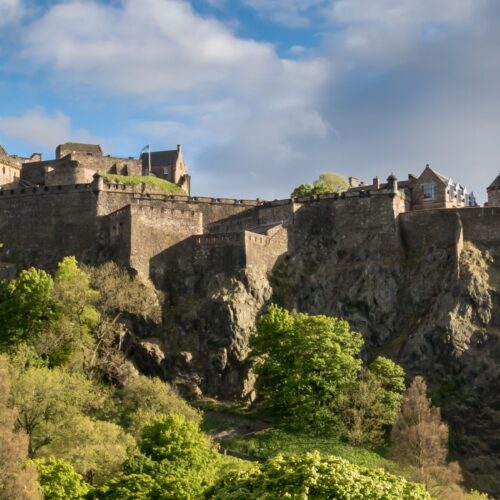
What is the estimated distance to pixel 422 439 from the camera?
62.4 metres

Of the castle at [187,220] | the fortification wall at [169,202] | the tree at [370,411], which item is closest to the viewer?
the tree at [370,411]

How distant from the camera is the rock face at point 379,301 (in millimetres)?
73125

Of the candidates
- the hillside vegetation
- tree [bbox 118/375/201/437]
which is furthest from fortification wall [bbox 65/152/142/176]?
tree [bbox 118/375/201/437]

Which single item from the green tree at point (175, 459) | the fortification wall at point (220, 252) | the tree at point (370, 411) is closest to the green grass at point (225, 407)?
the tree at point (370, 411)

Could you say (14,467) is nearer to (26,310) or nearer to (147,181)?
(26,310)

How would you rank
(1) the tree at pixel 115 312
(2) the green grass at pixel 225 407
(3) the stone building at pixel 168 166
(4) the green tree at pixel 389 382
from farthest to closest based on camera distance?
(3) the stone building at pixel 168 166, (1) the tree at pixel 115 312, (2) the green grass at pixel 225 407, (4) the green tree at pixel 389 382

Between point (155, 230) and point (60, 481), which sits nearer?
point (60, 481)

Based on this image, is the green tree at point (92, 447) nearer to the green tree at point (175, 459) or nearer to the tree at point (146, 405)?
the green tree at point (175, 459)

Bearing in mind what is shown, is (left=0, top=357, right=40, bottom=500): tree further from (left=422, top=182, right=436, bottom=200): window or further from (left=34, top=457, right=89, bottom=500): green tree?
(left=422, top=182, right=436, bottom=200): window

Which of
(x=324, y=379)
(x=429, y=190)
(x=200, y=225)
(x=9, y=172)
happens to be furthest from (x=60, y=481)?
(x=9, y=172)

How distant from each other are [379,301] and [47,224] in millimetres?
28166

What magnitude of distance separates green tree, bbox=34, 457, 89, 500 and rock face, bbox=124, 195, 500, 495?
22207 millimetres

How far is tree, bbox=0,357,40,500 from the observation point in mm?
45219

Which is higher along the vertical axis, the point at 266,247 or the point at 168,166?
the point at 168,166
